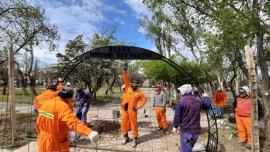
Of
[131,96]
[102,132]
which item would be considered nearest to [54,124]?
[131,96]

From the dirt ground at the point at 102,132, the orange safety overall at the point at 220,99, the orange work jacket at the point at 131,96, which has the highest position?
the orange work jacket at the point at 131,96

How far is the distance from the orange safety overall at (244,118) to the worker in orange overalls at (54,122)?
4662mm

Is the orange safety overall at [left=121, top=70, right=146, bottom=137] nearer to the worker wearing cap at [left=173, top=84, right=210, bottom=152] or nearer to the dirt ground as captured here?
the dirt ground

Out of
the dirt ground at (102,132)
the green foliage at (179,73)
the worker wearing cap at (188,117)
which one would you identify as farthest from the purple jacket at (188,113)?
the green foliage at (179,73)

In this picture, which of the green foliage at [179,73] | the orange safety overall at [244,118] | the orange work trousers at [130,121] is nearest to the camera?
the orange safety overall at [244,118]

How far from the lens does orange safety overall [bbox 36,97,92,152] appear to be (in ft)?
8.96

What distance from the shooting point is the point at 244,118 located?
5.67 metres

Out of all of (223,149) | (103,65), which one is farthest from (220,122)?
(103,65)

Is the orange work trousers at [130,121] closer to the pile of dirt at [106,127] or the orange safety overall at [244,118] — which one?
the pile of dirt at [106,127]

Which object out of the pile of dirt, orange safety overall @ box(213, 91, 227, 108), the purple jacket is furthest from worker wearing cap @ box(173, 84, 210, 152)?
orange safety overall @ box(213, 91, 227, 108)

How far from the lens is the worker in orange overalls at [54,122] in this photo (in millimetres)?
2760

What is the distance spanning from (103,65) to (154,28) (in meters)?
8.33

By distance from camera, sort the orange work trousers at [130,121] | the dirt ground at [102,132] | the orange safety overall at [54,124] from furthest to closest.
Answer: the orange work trousers at [130,121] → the dirt ground at [102,132] → the orange safety overall at [54,124]

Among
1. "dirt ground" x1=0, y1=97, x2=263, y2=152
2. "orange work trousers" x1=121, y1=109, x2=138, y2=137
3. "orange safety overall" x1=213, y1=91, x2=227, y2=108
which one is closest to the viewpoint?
"dirt ground" x1=0, y1=97, x2=263, y2=152
